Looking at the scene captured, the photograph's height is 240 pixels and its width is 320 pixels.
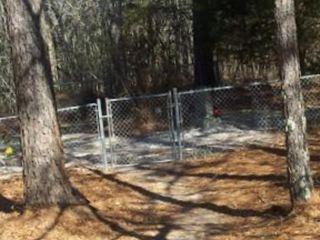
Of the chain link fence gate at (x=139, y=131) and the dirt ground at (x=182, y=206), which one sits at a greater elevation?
the chain link fence gate at (x=139, y=131)

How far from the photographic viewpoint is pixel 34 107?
1006 centimetres

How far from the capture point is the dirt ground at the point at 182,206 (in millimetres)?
9070

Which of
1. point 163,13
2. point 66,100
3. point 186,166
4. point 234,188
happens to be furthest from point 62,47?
point 234,188

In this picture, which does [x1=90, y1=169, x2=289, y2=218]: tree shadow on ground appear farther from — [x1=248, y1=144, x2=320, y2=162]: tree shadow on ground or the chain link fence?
[x1=248, y1=144, x2=320, y2=162]: tree shadow on ground

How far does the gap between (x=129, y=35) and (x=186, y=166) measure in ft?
27.6

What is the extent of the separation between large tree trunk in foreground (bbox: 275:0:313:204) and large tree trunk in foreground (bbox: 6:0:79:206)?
3036mm

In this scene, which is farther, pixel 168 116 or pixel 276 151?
pixel 168 116

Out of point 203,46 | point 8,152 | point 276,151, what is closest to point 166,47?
point 203,46

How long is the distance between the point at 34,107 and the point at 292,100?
10.9 feet

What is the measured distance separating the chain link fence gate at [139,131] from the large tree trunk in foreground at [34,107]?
4183 millimetres

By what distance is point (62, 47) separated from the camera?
28.7 m

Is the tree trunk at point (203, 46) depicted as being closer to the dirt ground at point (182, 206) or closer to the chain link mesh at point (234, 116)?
the chain link mesh at point (234, 116)

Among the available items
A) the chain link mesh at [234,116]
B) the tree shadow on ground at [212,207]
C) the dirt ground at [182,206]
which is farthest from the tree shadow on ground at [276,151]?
the tree shadow on ground at [212,207]

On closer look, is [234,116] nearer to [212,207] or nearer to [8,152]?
[8,152]
